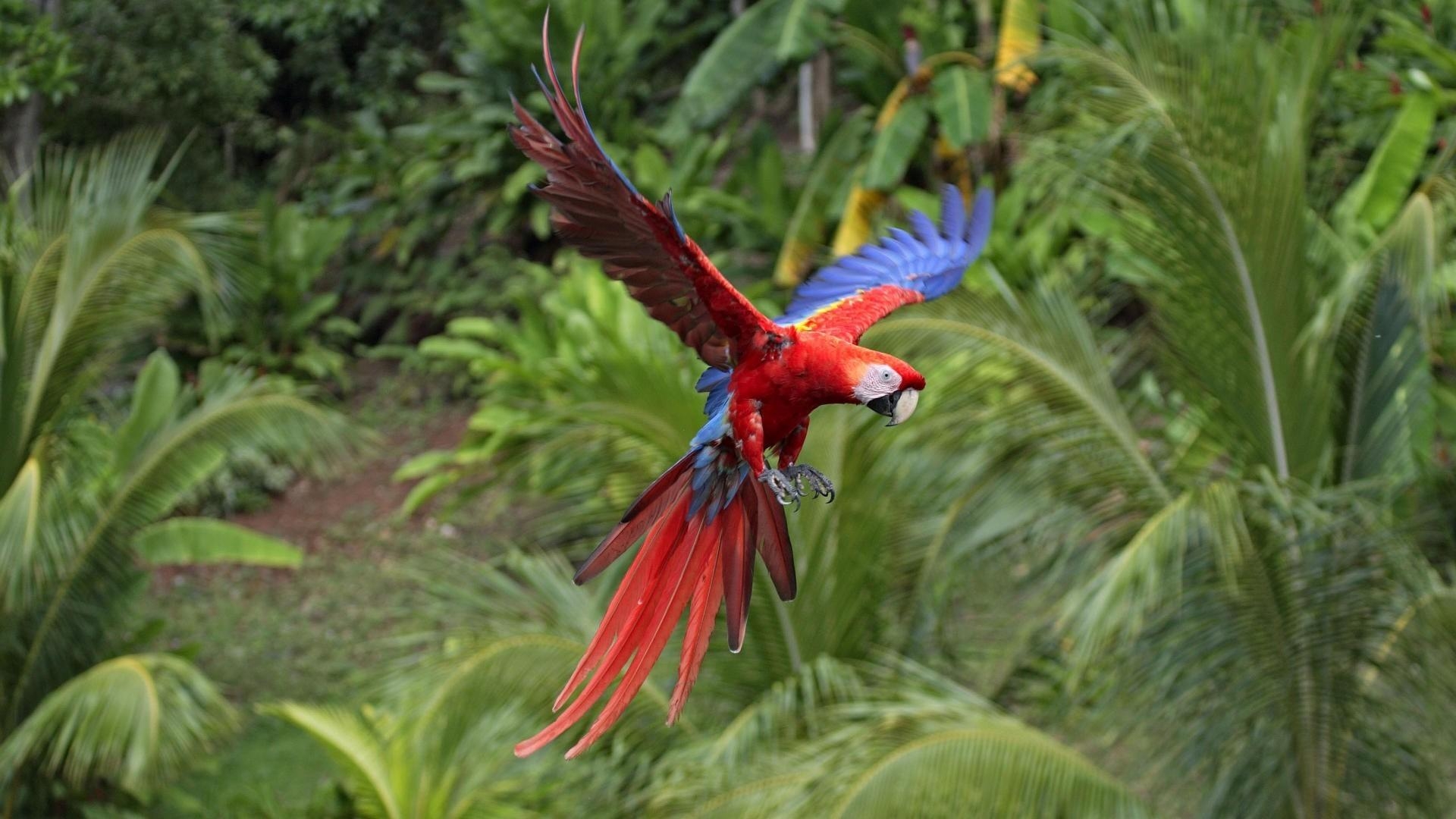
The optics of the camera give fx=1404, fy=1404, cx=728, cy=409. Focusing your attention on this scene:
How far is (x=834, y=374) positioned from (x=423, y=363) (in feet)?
31.1

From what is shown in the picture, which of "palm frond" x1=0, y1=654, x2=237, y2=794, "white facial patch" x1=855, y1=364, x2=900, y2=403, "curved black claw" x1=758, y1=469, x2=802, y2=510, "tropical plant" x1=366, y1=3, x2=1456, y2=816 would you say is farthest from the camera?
"palm frond" x1=0, y1=654, x2=237, y2=794

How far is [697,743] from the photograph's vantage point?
4961 millimetres

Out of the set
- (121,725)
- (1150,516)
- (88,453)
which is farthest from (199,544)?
(1150,516)

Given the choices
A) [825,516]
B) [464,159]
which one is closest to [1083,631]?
[825,516]

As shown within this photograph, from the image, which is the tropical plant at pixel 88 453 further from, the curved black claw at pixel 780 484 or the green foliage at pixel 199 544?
the curved black claw at pixel 780 484

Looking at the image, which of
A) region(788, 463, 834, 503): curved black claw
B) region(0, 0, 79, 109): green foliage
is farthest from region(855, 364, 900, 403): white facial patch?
region(0, 0, 79, 109): green foliage

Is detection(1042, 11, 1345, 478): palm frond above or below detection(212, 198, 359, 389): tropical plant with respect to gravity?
above

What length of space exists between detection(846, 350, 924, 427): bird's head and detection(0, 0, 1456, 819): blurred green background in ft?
5.77

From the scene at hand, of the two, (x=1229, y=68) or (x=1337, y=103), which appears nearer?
(x=1229, y=68)

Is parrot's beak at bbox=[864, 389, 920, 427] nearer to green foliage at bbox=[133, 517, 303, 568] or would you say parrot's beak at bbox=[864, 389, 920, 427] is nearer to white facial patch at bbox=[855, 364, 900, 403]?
white facial patch at bbox=[855, 364, 900, 403]

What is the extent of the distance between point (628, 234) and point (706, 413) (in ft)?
1.80

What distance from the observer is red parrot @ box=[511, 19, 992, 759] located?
81.4 inches

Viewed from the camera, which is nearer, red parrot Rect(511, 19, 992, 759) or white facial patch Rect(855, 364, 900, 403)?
red parrot Rect(511, 19, 992, 759)

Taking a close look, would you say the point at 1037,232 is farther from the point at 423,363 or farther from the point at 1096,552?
the point at 423,363
